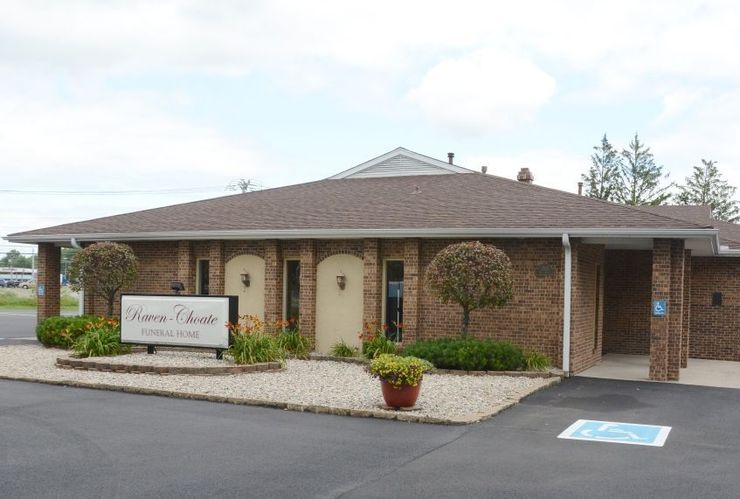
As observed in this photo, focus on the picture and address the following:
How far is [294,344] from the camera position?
1822 centimetres

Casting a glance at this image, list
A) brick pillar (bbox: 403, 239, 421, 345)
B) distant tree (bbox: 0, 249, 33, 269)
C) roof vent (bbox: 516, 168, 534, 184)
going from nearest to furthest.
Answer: brick pillar (bbox: 403, 239, 421, 345) < roof vent (bbox: 516, 168, 534, 184) < distant tree (bbox: 0, 249, 33, 269)

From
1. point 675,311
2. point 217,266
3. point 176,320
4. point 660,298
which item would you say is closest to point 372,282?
point 217,266

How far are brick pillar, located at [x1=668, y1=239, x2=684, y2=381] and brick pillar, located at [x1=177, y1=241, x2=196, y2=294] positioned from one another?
1141 centimetres

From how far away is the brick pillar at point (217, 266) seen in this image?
19875 millimetres

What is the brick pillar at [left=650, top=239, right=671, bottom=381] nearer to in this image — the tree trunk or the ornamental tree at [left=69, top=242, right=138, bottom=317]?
the tree trunk

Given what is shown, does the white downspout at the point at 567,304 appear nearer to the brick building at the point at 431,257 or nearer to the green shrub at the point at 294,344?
the brick building at the point at 431,257

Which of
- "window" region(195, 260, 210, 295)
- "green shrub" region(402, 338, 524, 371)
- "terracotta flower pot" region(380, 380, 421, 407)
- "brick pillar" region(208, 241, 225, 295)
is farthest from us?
"window" region(195, 260, 210, 295)

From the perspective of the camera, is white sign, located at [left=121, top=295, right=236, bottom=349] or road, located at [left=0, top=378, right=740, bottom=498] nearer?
road, located at [left=0, top=378, right=740, bottom=498]

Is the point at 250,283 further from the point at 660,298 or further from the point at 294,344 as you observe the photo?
the point at 660,298

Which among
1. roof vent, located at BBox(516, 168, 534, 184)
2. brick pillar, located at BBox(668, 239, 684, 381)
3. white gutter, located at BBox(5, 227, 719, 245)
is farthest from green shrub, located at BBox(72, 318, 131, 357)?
roof vent, located at BBox(516, 168, 534, 184)

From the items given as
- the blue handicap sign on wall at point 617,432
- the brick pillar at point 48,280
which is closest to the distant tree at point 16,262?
the brick pillar at point 48,280

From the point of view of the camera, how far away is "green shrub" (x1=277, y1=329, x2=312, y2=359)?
18.0m

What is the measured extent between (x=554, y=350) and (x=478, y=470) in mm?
8743

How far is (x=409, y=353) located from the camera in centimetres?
1602
